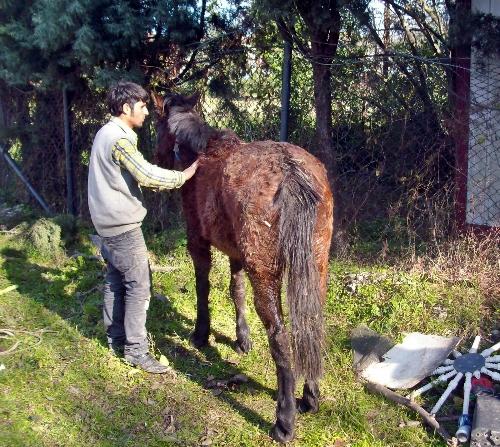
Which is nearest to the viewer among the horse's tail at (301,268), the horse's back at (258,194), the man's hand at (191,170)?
the horse's tail at (301,268)

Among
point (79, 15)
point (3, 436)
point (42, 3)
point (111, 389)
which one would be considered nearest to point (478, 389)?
point (111, 389)

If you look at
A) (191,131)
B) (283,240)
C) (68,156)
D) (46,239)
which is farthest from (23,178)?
(283,240)

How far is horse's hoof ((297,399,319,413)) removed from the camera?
3.94m

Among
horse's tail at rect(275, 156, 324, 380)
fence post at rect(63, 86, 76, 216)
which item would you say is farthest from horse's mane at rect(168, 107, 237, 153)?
fence post at rect(63, 86, 76, 216)

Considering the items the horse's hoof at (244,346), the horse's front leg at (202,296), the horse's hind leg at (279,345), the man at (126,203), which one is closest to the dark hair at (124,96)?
the man at (126,203)

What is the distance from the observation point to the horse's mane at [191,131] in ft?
15.1

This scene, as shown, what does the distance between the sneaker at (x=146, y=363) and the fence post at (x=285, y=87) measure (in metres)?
2.87

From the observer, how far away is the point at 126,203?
436cm

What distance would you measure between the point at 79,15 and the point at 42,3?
65cm

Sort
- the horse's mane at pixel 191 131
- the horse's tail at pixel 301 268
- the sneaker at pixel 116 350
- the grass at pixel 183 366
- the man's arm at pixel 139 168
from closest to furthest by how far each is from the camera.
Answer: the horse's tail at pixel 301 268
the grass at pixel 183 366
the man's arm at pixel 139 168
the horse's mane at pixel 191 131
the sneaker at pixel 116 350

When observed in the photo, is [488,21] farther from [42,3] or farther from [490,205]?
[42,3]

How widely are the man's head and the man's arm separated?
26 centimetres

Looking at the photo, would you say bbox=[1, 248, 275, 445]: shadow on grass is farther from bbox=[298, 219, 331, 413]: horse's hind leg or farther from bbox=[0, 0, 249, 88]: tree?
bbox=[0, 0, 249, 88]: tree

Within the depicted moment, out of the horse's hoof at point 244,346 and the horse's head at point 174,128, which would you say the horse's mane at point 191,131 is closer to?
the horse's head at point 174,128
